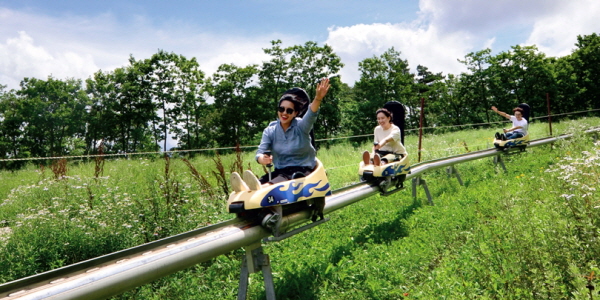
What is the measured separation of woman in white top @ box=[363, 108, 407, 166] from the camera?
19.6ft

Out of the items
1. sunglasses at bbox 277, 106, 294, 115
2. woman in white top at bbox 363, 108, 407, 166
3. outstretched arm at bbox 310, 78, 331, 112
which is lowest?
woman in white top at bbox 363, 108, 407, 166

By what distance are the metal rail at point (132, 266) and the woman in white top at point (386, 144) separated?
2873 mm

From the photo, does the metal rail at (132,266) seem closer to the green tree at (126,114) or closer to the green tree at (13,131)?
the green tree at (126,114)

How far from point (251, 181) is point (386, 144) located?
12.5 ft

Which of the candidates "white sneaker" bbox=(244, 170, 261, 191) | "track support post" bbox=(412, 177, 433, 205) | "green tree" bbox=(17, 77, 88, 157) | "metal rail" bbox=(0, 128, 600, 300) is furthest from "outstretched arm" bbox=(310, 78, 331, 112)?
"green tree" bbox=(17, 77, 88, 157)

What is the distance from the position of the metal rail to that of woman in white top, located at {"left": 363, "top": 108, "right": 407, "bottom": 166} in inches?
113

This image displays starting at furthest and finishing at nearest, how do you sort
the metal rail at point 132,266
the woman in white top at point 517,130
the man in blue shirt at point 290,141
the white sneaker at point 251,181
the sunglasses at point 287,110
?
the woman in white top at point 517,130, the sunglasses at point 287,110, the man in blue shirt at point 290,141, the white sneaker at point 251,181, the metal rail at point 132,266

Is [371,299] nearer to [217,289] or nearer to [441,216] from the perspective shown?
[217,289]

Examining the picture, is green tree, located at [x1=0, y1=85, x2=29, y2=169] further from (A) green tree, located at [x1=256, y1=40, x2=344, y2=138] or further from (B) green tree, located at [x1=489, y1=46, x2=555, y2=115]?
(B) green tree, located at [x1=489, y1=46, x2=555, y2=115]

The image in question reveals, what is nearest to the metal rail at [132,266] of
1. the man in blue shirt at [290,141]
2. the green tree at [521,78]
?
the man in blue shirt at [290,141]

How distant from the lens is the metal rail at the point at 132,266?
78.3 inches

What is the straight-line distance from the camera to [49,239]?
4.45 meters

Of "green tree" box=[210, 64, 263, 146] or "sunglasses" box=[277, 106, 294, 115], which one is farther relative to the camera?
"green tree" box=[210, 64, 263, 146]

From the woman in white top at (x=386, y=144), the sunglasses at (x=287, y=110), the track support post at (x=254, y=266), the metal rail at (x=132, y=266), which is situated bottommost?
the track support post at (x=254, y=266)
